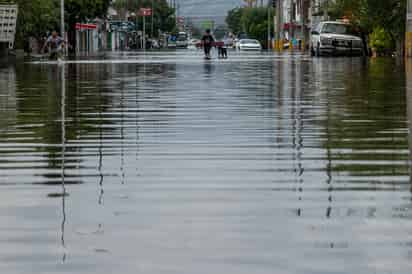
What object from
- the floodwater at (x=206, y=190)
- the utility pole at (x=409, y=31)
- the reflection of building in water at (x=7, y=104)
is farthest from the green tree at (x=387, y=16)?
the floodwater at (x=206, y=190)

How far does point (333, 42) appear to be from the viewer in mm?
66625

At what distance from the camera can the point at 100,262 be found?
6254 mm

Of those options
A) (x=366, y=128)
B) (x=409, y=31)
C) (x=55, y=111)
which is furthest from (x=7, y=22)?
(x=366, y=128)

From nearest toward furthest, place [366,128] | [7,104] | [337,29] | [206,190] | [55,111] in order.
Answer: [206,190], [366,128], [55,111], [7,104], [337,29]

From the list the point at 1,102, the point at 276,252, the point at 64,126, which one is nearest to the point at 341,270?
the point at 276,252

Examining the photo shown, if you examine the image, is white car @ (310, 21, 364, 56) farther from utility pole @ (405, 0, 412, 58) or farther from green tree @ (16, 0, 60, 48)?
green tree @ (16, 0, 60, 48)

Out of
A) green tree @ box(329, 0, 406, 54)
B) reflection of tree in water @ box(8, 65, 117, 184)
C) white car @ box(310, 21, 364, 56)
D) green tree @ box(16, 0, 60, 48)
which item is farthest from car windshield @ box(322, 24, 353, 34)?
reflection of tree in water @ box(8, 65, 117, 184)

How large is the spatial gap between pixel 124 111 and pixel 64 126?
10.2 ft

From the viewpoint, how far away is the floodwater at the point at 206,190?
6.42 m

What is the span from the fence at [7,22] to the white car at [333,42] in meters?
16.3

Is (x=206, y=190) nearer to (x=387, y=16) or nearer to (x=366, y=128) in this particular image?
(x=366, y=128)

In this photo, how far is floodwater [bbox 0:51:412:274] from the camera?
6.42m

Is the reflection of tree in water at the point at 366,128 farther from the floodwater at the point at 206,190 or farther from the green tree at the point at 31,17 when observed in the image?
the green tree at the point at 31,17

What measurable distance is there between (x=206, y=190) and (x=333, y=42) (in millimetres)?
58078
